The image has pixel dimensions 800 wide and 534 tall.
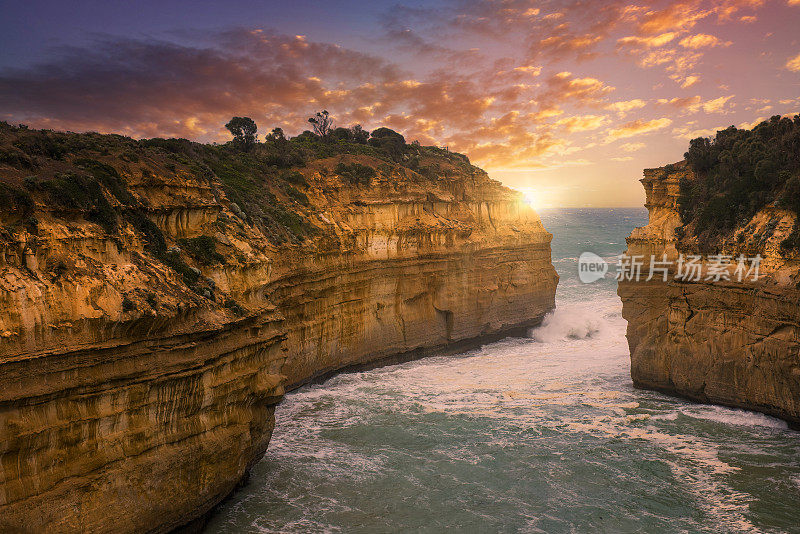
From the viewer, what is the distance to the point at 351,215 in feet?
86.6

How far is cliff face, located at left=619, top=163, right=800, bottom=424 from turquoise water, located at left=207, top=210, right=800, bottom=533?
2.82 ft

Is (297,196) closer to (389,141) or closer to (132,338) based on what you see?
(132,338)

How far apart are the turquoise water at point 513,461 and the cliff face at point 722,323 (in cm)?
86

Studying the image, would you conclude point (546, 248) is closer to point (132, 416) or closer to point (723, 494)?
point (723, 494)

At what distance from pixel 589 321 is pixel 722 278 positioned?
55.0 ft

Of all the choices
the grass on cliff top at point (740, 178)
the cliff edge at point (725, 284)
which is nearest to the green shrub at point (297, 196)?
the cliff edge at point (725, 284)

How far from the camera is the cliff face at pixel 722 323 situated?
638 inches

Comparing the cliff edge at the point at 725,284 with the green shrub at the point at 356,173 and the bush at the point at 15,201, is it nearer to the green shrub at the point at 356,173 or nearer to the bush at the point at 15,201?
the green shrub at the point at 356,173

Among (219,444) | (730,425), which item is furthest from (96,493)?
(730,425)

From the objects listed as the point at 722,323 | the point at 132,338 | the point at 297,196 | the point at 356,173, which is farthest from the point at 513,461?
the point at 356,173

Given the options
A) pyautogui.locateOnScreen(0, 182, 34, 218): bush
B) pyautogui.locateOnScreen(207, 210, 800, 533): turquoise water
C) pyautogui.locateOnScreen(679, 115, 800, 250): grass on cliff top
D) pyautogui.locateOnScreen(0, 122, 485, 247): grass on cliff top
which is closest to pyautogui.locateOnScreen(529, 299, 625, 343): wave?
pyautogui.locateOnScreen(207, 210, 800, 533): turquoise water
